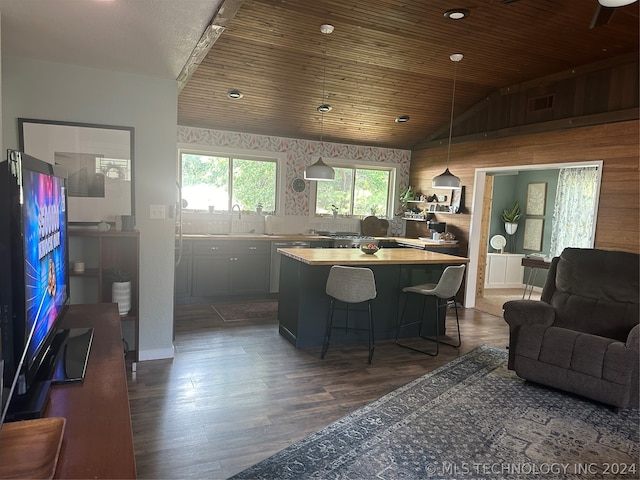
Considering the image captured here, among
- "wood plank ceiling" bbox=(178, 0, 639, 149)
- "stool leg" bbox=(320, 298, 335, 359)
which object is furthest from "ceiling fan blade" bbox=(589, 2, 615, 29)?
"stool leg" bbox=(320, 298, 335, 359)

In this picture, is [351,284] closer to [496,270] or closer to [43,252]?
[43,252]

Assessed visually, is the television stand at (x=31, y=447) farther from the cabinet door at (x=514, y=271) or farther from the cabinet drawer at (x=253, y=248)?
the cabinet door at (x=514, y=271)

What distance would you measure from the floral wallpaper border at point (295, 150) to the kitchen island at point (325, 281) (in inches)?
95.0

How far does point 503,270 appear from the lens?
25.1ft

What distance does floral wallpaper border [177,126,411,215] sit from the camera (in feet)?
20.1

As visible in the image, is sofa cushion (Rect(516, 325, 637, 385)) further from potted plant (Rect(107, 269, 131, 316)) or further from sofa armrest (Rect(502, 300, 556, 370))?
potted plant (Rect(107, 269, 131, 316))

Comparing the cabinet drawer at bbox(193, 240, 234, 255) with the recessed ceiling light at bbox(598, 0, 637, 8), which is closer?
the recessed ceiling light at bbox(598, 0, 637, 8)

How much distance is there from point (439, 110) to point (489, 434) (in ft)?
15.7

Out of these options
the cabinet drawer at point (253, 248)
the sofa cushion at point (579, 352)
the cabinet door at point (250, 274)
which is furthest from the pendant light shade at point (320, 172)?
the sofa cushion at point (579, 352)

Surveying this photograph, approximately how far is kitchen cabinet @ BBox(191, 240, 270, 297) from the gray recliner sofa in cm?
352

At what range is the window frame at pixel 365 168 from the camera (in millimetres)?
6936

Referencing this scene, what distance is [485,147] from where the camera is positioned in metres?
5.93

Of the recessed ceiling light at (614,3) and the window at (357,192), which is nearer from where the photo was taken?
the recessed ceiling light at (614,3)

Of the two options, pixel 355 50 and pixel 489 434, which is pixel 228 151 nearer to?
pixel 355 50
